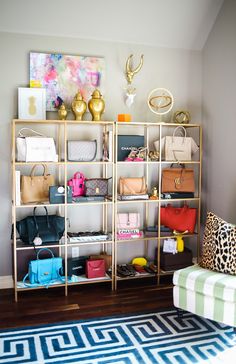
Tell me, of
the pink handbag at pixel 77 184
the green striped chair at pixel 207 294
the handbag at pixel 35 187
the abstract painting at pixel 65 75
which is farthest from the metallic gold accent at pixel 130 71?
the green striped chair at pixel 207 294

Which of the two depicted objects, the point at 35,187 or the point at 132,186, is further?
the point at 132,186

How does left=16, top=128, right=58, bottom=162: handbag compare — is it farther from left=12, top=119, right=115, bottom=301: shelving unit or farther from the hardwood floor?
the hardwood floor

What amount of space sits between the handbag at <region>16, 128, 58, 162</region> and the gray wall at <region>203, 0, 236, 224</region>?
162 centimetres

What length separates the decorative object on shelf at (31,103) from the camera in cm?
360

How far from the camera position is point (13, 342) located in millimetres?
2709

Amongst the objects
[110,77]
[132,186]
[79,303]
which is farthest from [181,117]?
[79,303]

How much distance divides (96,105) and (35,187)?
0.93 m

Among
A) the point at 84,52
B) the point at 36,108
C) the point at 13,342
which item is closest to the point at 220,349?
the point at 13,342

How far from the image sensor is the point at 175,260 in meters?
4.02

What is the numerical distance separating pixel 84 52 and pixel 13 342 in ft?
8.72

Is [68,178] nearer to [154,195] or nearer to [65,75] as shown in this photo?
[154,195]

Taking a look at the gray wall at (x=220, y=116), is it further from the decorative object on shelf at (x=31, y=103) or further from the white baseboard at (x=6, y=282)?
the white baseboard at (x=6, y=282)

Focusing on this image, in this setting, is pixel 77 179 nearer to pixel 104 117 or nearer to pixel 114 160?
pixel 114 160

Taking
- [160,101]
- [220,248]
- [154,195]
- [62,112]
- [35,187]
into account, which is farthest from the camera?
[160,101]
